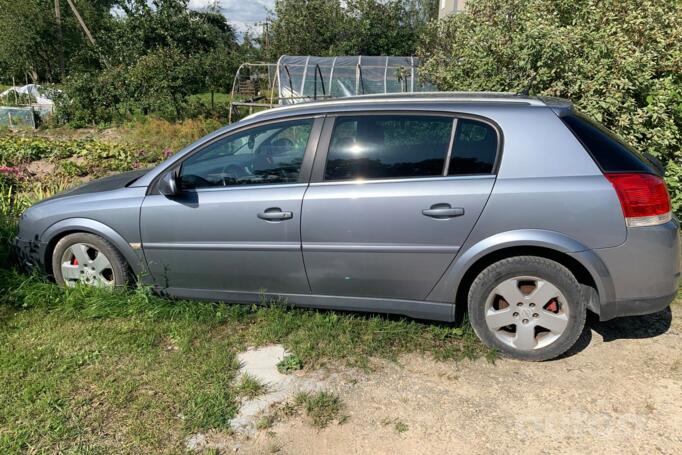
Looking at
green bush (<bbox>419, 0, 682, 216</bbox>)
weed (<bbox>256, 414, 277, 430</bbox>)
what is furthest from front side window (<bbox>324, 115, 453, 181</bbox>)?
green bush (<bbox>419, 0, 682, 216</bbox>)

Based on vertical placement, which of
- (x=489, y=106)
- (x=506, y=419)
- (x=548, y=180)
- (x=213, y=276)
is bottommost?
(x=506, y=419)

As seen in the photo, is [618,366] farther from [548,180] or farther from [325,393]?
[325,393]

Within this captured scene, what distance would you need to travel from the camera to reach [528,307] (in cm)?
329

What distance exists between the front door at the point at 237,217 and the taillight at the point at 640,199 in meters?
1.93

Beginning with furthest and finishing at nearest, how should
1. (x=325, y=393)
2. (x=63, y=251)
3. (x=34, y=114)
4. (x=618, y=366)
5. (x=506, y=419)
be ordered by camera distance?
(x=34, y=114), (x=63, y=251), (x=618, y=366), (x=325, y=393), (x=506, y=419)

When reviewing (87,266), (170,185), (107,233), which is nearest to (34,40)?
(87,266)

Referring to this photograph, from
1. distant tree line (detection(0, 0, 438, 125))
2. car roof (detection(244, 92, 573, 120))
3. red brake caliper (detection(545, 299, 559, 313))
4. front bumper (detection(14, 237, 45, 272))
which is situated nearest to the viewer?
red brake caliper (detection(545, 299, 559, 313))

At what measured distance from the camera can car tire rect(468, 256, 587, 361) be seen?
3.22 m

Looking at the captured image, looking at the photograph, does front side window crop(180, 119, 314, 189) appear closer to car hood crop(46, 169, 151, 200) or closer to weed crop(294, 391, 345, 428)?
car hood crop(46, 169, 151, 200)

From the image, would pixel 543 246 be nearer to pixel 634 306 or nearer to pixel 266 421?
pixel 634 306

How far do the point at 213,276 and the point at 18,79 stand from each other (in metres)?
31.9

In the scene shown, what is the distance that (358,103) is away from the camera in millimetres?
3648

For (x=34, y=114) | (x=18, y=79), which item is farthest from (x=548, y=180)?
(x=18, y=79)

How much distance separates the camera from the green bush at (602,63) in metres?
5.57
